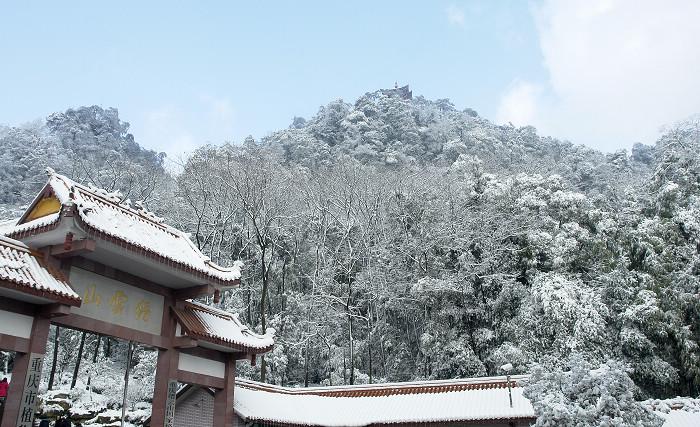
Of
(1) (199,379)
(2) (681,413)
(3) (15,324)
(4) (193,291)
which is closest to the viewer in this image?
(3) (15,324)

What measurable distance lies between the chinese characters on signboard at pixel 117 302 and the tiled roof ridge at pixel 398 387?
174 inches

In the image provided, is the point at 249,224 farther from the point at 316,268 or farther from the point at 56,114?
the point at 56,114

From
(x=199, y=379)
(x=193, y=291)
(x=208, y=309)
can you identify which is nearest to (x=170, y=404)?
(x=199, y=379)

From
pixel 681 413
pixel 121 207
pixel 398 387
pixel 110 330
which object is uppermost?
pixel 121 207

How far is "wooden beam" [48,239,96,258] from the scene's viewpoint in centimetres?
840

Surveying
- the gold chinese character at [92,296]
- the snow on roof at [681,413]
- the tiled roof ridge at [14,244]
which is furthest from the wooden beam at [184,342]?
the snow on roof at [681,413]

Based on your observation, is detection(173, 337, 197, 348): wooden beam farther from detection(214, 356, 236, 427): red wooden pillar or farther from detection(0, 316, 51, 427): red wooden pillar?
detection(0, 316, 51, 427): red wooden pillar

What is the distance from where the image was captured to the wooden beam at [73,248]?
840 centimetres

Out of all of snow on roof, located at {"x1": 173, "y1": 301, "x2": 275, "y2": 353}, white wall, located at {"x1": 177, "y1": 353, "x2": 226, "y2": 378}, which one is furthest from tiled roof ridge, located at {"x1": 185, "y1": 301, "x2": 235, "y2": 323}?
white wall, located at {"x1": 177, "y1": 353, "x2": 226, "y2": 378}

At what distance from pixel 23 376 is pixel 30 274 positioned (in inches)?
54.1

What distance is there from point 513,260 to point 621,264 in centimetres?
395

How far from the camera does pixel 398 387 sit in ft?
48.1

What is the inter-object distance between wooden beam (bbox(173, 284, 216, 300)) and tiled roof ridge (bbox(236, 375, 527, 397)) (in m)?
4.05

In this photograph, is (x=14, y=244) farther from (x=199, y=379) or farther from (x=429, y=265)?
(x=429, y=265)
